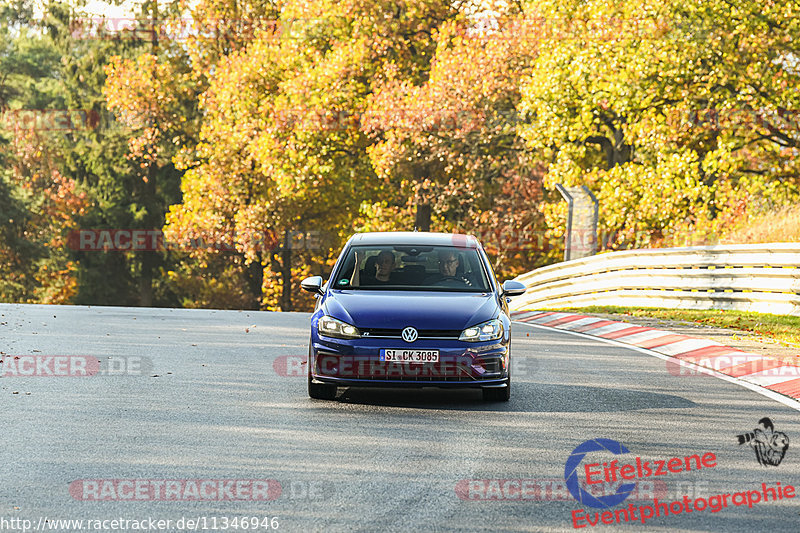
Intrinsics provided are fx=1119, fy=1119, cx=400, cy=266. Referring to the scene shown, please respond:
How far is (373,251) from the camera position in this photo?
11.3 metres

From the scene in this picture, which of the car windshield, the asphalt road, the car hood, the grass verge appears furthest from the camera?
the grass verge

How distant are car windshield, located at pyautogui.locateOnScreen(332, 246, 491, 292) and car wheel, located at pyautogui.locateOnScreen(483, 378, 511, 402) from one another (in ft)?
3.67

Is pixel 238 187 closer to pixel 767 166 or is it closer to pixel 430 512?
pixel 767 166

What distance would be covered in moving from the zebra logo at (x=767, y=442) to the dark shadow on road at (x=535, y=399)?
129cm

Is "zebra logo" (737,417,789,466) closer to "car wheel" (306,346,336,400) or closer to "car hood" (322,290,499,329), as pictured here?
"car hood" (322,290,499,329)

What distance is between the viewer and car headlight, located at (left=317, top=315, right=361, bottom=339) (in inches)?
387

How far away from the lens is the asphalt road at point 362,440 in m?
6.09

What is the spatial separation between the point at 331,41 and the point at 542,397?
109ft

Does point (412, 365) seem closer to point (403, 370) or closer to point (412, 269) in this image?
point (403, 370)

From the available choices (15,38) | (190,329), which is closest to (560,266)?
(190,329)

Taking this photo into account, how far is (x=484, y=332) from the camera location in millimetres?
9898

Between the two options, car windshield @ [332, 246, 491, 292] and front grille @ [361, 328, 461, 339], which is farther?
car windshield @ [332, 246, 491, 292]

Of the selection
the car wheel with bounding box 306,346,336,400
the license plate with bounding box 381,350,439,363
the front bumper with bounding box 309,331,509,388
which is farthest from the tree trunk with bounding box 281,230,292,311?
the license plate with bounding box 381,350,439,363

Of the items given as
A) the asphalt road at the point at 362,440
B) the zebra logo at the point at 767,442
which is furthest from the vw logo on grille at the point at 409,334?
the zebra logo at the point at 767,442
